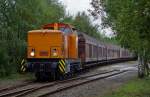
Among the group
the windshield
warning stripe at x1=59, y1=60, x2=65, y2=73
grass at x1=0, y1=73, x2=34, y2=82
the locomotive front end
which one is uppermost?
the windshield

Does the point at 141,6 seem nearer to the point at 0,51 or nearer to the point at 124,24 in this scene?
the point at 124,24

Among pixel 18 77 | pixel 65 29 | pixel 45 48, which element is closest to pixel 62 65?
pixel 45 48

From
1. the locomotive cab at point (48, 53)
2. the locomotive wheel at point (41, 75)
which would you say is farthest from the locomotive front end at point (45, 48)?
the locomotive wheel at point (41, 75)

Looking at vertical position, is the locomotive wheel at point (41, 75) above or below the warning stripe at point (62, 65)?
below

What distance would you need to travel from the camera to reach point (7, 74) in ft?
107

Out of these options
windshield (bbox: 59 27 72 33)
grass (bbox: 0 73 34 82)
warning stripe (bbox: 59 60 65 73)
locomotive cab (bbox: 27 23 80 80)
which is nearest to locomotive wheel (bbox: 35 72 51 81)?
locomotive cab (bbox: 27 23 80 80)

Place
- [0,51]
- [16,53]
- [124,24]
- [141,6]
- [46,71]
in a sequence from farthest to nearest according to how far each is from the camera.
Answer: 1. [16,53]
2. [0,51]
3. [46,71]
4. [124,24]
5. [141,6]

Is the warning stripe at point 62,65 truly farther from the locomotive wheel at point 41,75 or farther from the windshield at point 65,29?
the windshield at point 65,29

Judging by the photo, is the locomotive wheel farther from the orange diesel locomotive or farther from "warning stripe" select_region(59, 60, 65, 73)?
"warning stripe" select_region(59, 60, 65, 73)

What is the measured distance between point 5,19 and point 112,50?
2811cm

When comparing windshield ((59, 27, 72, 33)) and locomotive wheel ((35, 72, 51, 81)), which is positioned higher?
windshield ((59, 27, 72, 33))

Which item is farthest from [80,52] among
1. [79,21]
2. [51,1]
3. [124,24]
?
[79,21]

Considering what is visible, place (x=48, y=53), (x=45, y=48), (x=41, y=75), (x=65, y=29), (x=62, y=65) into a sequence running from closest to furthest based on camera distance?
(x=62, y=65) < (x=48, y=53) < (x=45, y=48) < (x=41, y=75) < (x=65, y=29)

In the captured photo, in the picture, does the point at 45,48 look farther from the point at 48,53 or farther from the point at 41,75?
the point at 41,75
